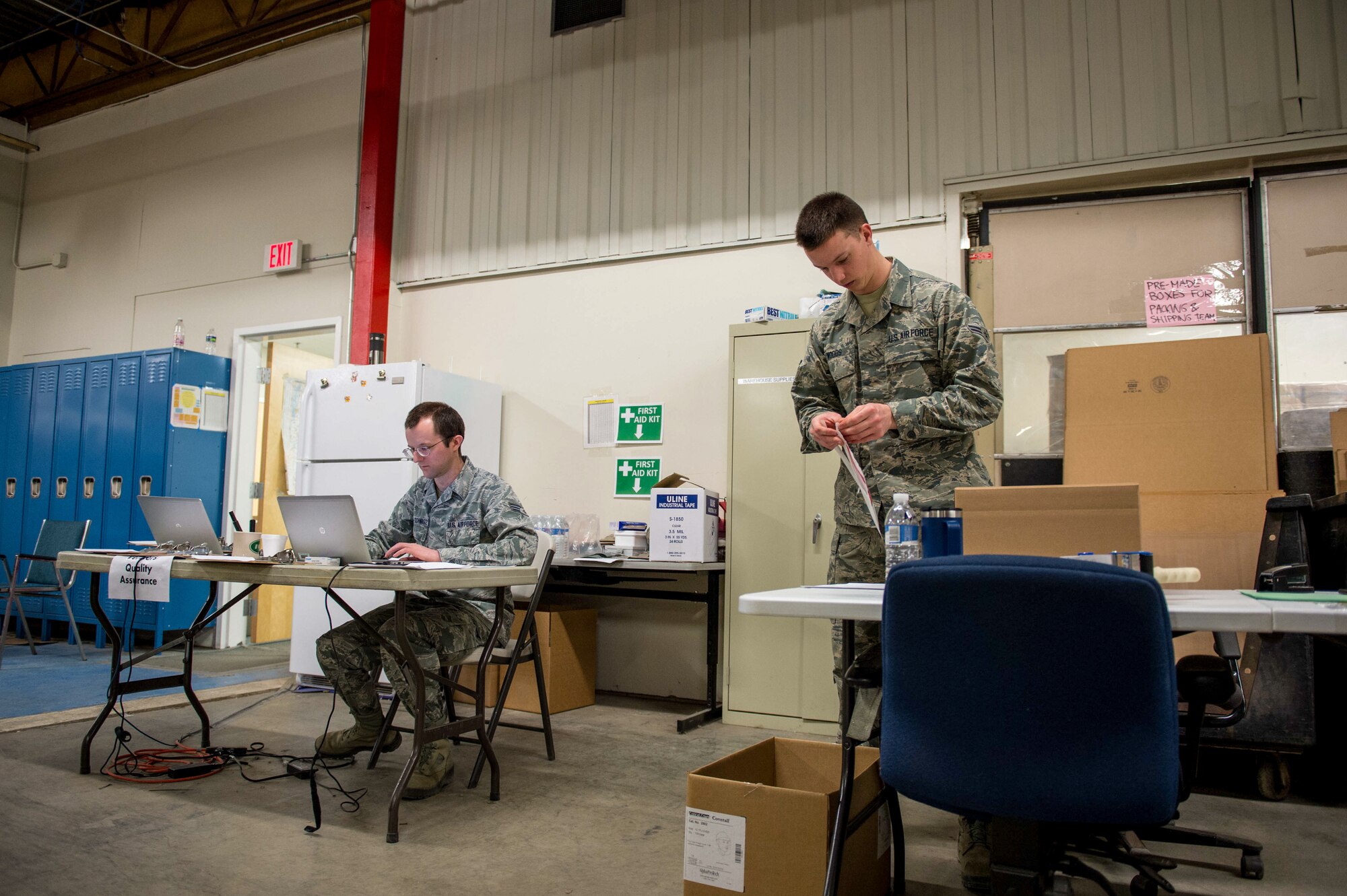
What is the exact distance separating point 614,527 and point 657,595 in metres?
0.43

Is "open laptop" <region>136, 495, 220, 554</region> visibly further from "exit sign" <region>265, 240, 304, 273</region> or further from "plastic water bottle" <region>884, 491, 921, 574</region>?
"exit sign" <region>265, 240, 304, 273</region>

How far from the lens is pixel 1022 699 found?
1150 mm

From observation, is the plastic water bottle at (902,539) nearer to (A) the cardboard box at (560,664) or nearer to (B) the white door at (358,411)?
(A) the cardboard box at (560,664)

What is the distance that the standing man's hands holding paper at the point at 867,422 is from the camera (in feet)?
6.46

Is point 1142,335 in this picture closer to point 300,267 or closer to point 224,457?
point 300,267

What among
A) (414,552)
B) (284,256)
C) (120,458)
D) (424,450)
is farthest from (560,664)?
(120,458)

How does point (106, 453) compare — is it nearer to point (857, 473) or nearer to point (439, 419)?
point (439, 419)

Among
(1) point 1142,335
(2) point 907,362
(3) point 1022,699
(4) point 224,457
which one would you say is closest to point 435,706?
(2) point 907,362

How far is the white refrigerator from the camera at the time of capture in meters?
4.41

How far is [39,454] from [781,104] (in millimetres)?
5967

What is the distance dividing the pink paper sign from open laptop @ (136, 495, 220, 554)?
3782 millimetres

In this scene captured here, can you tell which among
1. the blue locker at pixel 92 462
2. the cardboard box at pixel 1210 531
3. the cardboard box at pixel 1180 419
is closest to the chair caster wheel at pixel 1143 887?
the cardboard box at pixel 1210 531

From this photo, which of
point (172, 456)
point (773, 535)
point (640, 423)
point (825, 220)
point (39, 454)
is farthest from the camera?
point (39, 454)

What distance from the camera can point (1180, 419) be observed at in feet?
10.5
